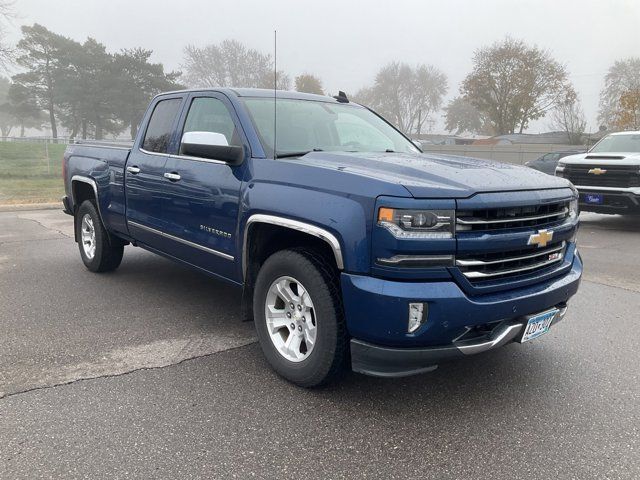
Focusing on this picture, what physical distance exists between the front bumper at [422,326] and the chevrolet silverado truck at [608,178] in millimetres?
7918

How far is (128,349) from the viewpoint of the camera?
3842 millimetres

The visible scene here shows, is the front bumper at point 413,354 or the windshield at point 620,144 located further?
the windshield at point 620,144

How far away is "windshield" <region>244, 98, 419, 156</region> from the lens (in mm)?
3822

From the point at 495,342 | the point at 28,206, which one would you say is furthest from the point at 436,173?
the point at 28,206

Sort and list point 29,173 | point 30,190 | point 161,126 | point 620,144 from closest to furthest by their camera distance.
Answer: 1. point 161,126
2. point 620,144
3. point 30,190
4. point 29,173

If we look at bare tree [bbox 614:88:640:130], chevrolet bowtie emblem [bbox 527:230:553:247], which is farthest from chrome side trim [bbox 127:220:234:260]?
bare tree [bbox 614:88:640:130]

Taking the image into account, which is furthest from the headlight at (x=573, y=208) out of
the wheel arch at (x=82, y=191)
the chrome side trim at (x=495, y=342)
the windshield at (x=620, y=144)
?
the windshield at (x=620, y=144)

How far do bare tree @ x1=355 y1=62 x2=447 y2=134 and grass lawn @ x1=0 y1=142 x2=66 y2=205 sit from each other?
215 feet

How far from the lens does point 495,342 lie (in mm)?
2861

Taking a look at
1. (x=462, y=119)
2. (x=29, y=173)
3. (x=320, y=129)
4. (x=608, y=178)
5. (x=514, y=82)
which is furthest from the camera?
(x=462, y=119)

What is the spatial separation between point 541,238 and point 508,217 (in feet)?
1.03

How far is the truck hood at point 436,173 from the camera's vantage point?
2.80 metres

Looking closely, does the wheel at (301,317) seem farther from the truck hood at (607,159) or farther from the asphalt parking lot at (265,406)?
the truck hood at (607,159)

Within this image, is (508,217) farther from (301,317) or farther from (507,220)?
(301,317)
